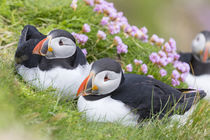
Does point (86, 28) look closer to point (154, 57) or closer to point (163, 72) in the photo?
point (154, 57)

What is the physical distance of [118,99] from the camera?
4.04 m

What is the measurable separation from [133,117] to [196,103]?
0.87m

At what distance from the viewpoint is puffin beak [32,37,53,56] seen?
4293mm

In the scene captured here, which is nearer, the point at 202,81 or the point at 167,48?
the point at 167,48

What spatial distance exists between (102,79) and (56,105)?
26.6 inches

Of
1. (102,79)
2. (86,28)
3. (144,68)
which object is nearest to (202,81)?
(144,68)

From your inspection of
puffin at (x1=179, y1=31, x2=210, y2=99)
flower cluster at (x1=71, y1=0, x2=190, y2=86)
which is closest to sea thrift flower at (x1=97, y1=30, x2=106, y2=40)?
flower cluster at (x1=71, y1=0, x2=190, y2=86)

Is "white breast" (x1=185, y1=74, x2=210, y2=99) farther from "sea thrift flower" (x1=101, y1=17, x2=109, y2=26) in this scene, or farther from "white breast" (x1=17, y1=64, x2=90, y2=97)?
"white breast" (x1=17, y1=64, x2=90, y2=97)

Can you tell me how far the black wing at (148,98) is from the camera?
4043mm

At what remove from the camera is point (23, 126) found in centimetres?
279

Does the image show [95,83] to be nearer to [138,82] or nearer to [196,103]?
[138,82]

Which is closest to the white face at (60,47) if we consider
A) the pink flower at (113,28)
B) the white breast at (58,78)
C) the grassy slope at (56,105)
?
the white breast at (58,78)

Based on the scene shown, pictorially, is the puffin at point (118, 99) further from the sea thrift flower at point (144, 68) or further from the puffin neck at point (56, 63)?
the sea thrift flower at point (144, 68)

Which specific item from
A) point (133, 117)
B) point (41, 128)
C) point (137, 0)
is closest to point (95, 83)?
point (133, 117)
